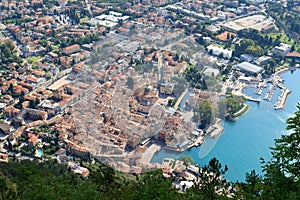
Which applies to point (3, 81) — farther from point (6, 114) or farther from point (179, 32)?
point (179, 32)

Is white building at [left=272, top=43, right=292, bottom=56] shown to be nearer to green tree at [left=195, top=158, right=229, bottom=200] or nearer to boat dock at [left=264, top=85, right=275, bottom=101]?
boat dock at [left=264, top=85, right=275, bottom=101]

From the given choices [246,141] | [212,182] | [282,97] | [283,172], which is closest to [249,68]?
[282,97]

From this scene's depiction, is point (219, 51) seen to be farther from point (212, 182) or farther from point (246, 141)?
point (212, 182)

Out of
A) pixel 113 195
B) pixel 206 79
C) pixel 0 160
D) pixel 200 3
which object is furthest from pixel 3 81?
pixel 200 3

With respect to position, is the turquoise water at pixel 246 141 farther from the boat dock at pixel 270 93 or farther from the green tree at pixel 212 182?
the green tree at pixel 212 182

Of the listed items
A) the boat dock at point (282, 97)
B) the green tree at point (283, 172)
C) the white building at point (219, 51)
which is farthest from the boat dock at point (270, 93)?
the green tree at point (283, 172)

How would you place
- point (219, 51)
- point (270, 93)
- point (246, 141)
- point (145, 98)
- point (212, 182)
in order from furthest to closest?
point (219, 51)
point (270, 93)
point (145, 98)
point (246, 141)
point (212, 182)
